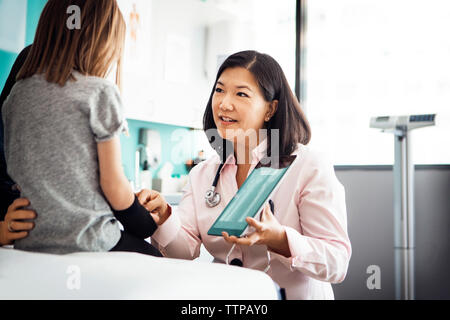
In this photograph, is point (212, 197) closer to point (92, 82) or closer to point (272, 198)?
point (272, 198)

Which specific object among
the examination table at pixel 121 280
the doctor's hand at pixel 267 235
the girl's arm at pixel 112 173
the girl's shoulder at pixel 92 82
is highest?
the girl's shoulder at pixel 92 82

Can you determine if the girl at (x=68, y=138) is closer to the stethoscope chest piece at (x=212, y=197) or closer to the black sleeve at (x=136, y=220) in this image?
the black sleeve at (x=136, y=220)

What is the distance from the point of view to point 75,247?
846 mm

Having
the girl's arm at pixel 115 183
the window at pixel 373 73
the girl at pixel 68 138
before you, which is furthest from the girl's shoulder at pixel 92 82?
the window at pixel 373 73

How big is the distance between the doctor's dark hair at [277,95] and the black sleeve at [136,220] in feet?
1.60

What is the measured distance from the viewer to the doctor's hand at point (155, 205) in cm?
117

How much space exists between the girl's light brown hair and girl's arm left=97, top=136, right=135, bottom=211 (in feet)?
0.52

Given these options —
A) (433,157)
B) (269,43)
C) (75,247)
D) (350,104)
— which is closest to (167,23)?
(269,43)

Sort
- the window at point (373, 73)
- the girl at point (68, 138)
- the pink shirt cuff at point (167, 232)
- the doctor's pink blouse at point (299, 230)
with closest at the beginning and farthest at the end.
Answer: the girl at point (68, 138)
the doctor's pink blouse at point (299, 230)
the pink shirt cuff at point (167, 232)
the window at point (373, 73)

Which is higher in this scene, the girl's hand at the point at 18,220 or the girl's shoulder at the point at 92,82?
the girl's shoulder at the point at 92,82

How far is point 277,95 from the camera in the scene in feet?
4.56

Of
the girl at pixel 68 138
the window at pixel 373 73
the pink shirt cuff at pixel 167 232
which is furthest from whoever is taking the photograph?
the window at pixel 373 73
